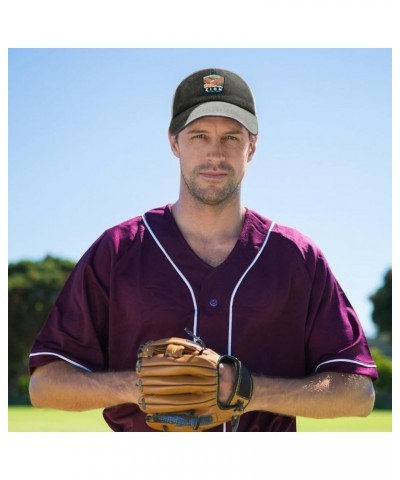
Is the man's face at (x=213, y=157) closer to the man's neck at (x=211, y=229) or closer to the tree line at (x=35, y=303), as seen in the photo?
the man's neck at (x=211, y=229)

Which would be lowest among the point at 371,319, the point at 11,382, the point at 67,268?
the point at 11,382

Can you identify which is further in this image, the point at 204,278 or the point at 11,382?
the point at 11,382

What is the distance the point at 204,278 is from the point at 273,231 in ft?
1.33

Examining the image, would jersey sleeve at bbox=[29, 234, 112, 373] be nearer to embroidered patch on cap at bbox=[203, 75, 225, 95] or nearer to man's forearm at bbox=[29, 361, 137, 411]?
man's forearm at bbox=[29, 361, 137, 411]

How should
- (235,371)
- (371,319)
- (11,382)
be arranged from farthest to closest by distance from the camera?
(371,319)
(11,382)
(235,371)

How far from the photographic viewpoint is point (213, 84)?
10.3 ft

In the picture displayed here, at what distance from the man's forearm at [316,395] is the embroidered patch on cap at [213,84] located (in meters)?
1.22

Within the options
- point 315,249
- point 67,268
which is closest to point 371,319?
point 67,268

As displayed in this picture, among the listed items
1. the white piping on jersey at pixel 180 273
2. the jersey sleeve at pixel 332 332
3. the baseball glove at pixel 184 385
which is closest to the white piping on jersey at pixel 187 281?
the white piping on jersey at pixel 180 273

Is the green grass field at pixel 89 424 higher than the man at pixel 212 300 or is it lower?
lower

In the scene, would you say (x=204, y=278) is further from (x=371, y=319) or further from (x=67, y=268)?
(x=67, y=268)

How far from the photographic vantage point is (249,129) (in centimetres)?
307

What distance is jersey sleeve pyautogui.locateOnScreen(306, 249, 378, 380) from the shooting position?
3.00 m

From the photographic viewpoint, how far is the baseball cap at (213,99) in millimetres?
3029
